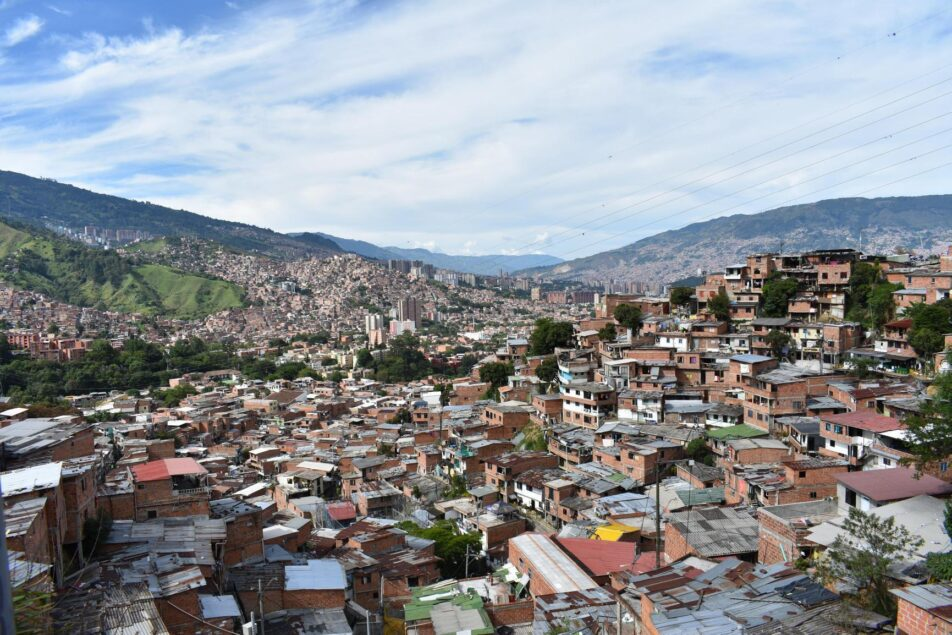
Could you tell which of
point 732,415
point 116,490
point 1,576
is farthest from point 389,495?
point 1,576

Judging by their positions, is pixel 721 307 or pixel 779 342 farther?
pixel 721 307

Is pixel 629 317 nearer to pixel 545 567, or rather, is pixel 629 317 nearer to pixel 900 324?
pixel 900 324

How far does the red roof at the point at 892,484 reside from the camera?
402 inches

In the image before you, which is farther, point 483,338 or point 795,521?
point 483,338

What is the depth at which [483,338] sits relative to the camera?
266 ft

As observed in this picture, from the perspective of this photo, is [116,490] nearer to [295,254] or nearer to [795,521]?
[795,521]

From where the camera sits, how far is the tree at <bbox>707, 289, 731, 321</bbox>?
85.5 ft

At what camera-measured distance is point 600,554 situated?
41.0 ft

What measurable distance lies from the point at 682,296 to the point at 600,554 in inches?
797

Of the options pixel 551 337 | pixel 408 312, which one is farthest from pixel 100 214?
pixel 551 337

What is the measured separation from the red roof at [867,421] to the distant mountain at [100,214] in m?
171

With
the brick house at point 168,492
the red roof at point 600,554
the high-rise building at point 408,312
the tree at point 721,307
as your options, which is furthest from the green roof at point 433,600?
the high-rise building at point 408,312

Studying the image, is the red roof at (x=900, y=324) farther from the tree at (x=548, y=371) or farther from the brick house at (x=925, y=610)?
the brick house at (x=925, y=610)

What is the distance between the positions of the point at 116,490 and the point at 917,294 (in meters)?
24.6
